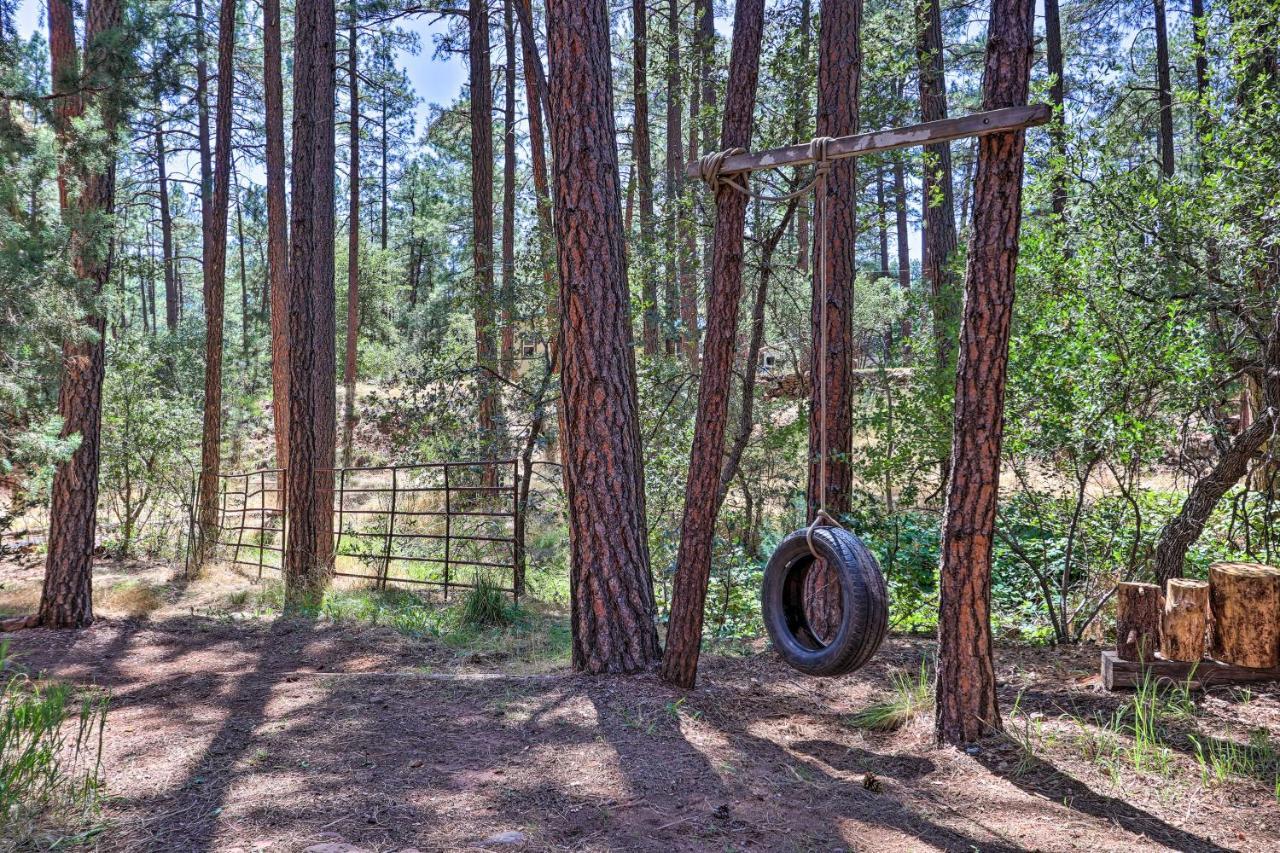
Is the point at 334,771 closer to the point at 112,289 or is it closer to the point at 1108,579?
the point at 112,289

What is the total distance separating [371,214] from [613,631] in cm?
2932

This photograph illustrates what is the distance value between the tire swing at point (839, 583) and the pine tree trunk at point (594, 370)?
3.02 ft

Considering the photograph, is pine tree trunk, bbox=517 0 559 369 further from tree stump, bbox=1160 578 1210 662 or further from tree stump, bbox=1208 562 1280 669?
tree stump, bbox=1208 562 1280 669

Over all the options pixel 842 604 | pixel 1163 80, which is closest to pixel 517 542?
pixel 842 604

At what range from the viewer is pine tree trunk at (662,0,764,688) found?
14.1ft

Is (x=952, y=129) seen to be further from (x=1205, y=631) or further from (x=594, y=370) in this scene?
(x=1205, y=631)

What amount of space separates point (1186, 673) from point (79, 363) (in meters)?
7.85

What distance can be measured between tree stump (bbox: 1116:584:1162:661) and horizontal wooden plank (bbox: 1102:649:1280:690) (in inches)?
2.4

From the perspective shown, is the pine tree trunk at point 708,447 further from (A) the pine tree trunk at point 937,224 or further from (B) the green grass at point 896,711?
(A) the pine tree trunk at point 937,224

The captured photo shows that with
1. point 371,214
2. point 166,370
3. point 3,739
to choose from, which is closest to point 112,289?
point 3,739

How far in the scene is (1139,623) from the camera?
15.4ft

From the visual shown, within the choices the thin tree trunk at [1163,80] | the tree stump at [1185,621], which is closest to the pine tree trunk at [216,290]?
the tree stump at [1185,621]

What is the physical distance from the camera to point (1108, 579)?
19.9 ft

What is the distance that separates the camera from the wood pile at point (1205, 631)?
4547 millimetres
